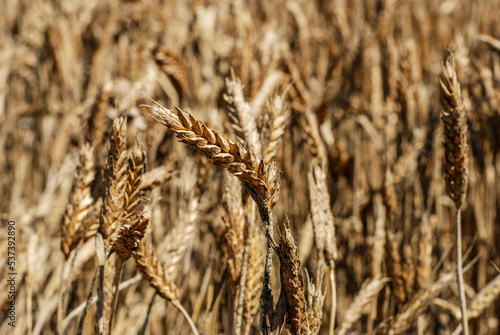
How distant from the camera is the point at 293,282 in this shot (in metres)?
0.63

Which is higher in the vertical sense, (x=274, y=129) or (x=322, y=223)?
(x=274, y=129)

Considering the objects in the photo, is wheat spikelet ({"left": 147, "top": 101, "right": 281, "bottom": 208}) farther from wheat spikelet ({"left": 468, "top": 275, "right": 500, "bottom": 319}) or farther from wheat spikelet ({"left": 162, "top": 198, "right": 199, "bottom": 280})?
wheat spikelet ({"left": 468, "top": 275, "right": 500, "bottom": 319})

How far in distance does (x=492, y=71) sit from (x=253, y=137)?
1.29 metres

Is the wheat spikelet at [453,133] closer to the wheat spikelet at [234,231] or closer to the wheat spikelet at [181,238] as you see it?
the wheat spikelet at [234,231]

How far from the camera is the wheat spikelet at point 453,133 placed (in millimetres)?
792

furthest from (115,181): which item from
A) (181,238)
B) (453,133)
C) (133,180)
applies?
(453,133)

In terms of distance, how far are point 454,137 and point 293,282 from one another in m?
0.45

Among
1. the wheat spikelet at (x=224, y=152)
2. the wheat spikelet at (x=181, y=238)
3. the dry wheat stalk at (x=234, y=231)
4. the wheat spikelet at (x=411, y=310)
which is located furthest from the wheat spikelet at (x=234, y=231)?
the wheat spikelet at (x=411, y=310)

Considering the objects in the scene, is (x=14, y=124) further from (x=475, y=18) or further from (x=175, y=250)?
(x=475, y=18)

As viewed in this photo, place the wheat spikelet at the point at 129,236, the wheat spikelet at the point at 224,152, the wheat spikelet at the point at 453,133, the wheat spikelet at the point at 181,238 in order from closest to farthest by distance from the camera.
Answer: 1. the wheat spikelet at the point at 224,152
2. the wheat spikelet at the point at 129,236
3. the wheat spikelet at the point at 453,133
4. the wheat spikelet at the point at 181,238

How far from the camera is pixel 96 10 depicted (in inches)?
118

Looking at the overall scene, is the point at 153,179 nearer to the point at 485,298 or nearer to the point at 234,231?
the point at 234,231

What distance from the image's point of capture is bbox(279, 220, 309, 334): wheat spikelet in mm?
627

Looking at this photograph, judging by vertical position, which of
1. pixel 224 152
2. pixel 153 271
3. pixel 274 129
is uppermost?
pixel 274 129
